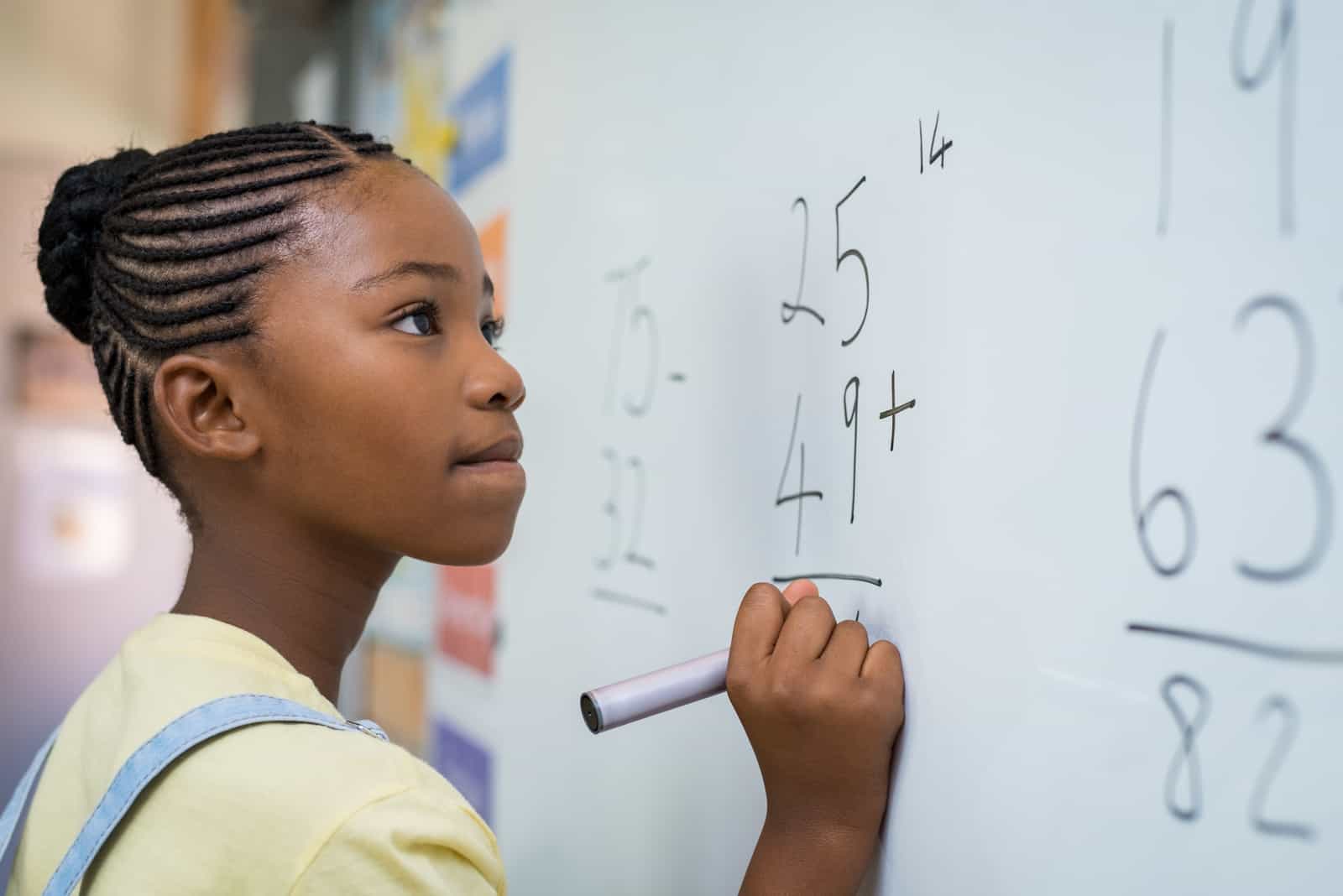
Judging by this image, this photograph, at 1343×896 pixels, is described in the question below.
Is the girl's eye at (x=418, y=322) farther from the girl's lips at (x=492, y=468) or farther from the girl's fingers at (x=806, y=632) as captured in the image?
the girl's fingers at (x=806, y=632)

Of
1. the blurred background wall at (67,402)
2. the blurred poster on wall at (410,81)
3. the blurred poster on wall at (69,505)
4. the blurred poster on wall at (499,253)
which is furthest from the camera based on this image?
the blurred poster on wall at (69,505)

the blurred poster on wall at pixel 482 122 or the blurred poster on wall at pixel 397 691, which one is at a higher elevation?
the blurred poster on wall at pixel 482 122

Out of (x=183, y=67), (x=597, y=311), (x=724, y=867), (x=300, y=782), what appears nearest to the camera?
(x=300, y=782)

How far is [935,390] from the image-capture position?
0.42m

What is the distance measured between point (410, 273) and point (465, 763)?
0.63 meters

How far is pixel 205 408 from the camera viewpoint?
0.50 m

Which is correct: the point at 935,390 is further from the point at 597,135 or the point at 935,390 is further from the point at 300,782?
the point at 597,135

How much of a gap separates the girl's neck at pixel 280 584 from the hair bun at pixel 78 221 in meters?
0.16

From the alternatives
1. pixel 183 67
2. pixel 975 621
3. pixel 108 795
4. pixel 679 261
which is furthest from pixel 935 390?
pixel 183 67

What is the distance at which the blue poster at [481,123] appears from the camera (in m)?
0.93

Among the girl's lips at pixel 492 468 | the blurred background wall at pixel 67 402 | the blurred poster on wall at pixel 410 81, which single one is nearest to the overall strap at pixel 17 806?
the girl's lips at pixel 492 468

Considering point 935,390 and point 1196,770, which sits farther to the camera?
point 935,390

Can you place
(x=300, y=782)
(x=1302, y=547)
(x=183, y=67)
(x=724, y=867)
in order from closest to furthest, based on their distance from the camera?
(x=1302, y=547), (x=300, y=782), (x=724, y=867), (x=183, y=67)

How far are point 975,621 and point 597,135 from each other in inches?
18.7
